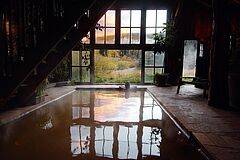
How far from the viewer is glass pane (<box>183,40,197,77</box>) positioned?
10422 millimetres

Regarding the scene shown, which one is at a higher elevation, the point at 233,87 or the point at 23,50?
the point at 23,50

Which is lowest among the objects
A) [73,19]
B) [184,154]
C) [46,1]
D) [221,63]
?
[184,154]

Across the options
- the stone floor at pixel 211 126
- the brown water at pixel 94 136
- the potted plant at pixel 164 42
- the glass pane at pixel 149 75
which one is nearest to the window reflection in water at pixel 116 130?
the brown water at pixel 94 136

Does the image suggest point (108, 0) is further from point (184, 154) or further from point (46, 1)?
point (184, 154)

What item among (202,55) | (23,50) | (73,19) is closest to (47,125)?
(23,50)

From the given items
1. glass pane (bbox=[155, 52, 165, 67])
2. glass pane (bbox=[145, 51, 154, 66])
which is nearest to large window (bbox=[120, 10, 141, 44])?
glass pane (bbox=[145, 51, 154, 66])

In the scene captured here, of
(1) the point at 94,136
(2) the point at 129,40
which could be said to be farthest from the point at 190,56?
(1) the point at 94,136

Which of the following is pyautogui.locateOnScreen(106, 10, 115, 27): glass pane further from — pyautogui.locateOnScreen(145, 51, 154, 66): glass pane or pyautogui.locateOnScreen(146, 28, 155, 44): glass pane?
pyautogui.locateOnScreen(145, 51, 154, 66): glass pane

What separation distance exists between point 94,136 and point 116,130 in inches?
19.1

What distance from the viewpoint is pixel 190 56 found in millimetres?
10445

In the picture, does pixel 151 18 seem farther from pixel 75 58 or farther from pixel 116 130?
pixel 116 130

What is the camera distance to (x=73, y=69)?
35.5ft

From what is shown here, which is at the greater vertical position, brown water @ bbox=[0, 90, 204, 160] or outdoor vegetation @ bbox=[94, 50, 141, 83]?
outdoor vegetation @ bbox=[94, 50, 141, 83]

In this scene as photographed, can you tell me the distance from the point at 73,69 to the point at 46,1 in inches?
280
